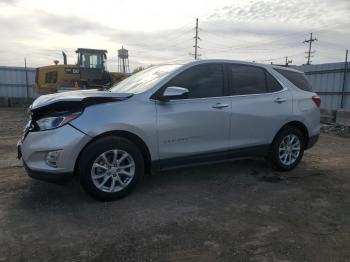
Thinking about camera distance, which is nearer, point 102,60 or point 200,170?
point 200,170

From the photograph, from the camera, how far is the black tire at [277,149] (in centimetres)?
576

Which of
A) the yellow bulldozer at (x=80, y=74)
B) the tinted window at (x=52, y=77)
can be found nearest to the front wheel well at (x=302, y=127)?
the yellow bulldozer at (x=80, y=74)

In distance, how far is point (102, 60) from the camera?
1977 cm

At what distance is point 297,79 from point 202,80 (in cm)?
207

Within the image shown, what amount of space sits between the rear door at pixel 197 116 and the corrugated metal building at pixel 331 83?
10.7 meters

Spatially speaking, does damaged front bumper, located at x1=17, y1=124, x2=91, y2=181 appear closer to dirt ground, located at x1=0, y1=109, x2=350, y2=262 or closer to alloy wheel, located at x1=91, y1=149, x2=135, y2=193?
alloy wheel, located at x1=91, y1=149, x2=135, y2=193

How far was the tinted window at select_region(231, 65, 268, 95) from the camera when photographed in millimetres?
5320

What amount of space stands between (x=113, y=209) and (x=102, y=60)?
16.7 m

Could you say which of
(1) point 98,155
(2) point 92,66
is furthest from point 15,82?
(1) point 98,155

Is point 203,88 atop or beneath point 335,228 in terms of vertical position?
atop

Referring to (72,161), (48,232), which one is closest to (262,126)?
(72,161)

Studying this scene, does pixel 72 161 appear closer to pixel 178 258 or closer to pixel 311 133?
pixel 178 258

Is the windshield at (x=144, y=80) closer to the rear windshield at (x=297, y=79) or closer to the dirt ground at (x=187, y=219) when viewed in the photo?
the dirt ground at (x=187, y=219)

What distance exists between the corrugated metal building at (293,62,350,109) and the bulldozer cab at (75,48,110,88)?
10.3 metres
